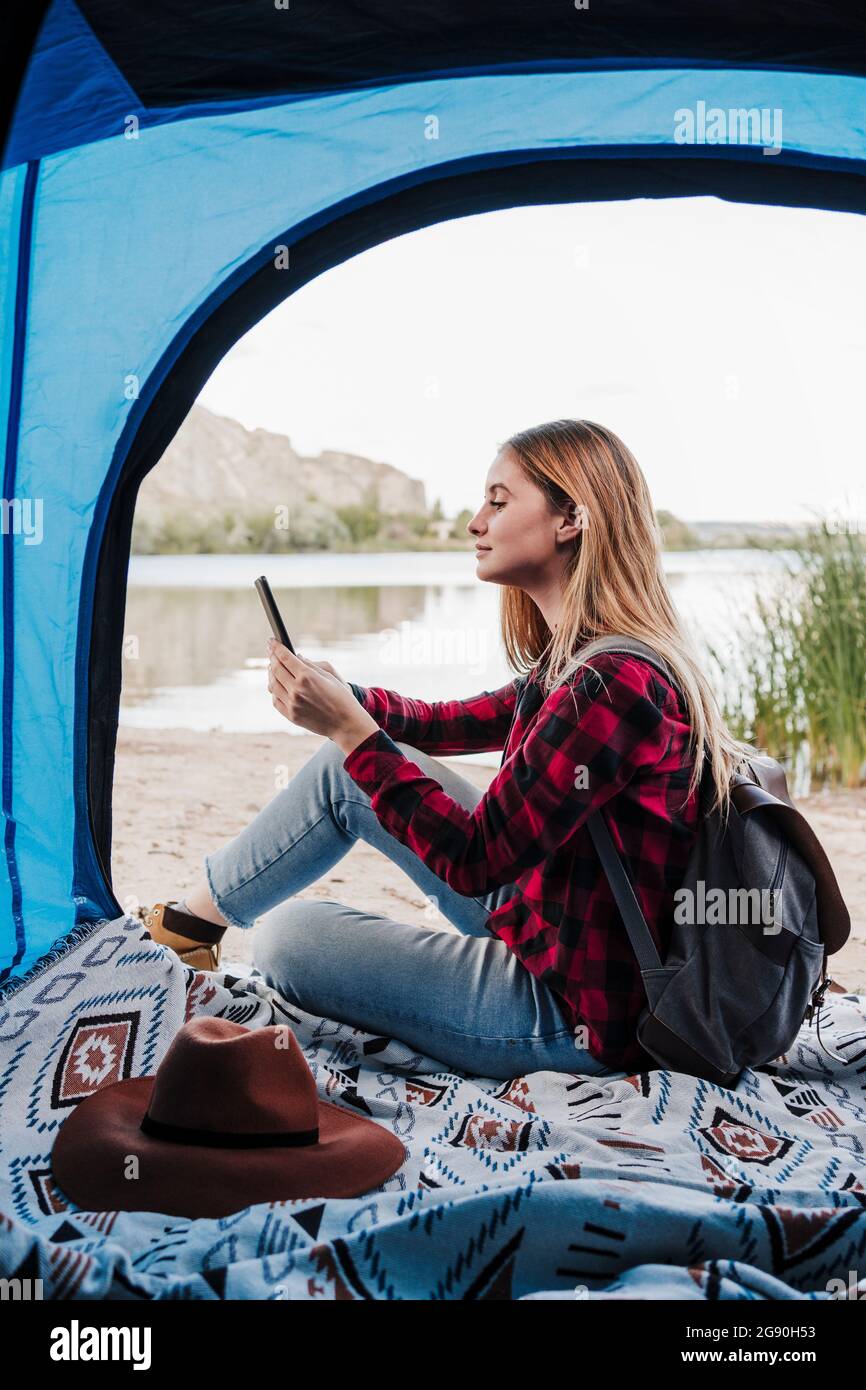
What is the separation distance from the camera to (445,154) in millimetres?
2055

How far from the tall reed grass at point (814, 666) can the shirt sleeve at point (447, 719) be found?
2.64 metres

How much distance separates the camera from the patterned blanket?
1132mm

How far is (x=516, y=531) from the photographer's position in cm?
169

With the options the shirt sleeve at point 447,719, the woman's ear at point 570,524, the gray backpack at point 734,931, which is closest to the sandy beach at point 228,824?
the shirt sleeve at point 447,719

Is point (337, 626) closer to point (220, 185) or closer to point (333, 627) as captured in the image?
point (333, 627)

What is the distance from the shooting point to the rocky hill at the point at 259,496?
1376cm

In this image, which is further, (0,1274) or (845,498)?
(845,498)

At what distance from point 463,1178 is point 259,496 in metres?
14.1

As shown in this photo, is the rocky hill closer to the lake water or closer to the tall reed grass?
the lake water

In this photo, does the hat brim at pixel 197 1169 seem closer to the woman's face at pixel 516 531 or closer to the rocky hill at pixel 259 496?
the woman's face at pixel 516 531
